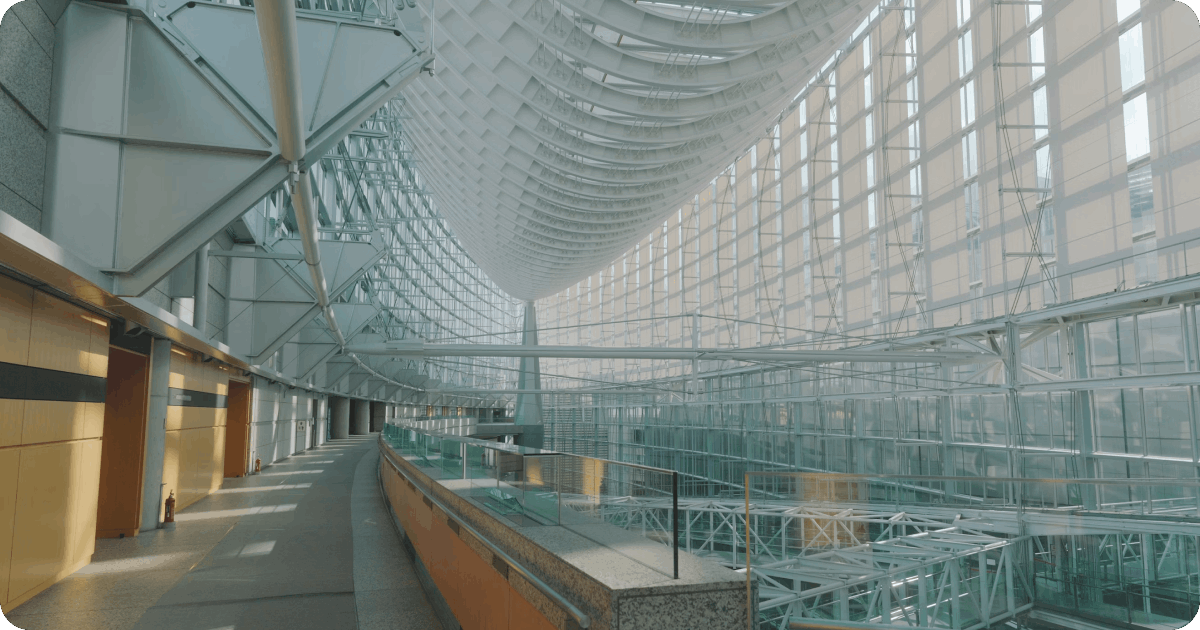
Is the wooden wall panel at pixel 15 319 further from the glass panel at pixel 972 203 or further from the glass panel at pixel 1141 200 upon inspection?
the glass panel at pixel 972 203

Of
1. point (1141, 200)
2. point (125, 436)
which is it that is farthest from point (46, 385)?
point (1141, 200)

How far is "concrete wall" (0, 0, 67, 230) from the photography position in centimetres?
649

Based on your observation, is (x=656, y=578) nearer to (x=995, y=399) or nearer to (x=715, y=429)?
(x=995, y=399)

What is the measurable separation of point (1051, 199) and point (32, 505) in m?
19.1

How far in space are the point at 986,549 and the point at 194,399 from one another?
46.6 ft

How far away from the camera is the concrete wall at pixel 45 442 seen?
22.1 feet

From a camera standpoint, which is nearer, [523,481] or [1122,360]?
[523,481]

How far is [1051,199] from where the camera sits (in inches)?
707

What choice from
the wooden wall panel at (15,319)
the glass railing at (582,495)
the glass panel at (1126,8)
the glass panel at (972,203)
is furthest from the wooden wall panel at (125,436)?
the glass panel at (972,203)

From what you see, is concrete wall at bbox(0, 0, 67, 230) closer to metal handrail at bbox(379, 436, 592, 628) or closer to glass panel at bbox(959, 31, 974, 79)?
metal handrail at bbox(379, 436, 592, 628)

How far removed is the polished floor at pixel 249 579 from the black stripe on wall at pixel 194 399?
6.24ft

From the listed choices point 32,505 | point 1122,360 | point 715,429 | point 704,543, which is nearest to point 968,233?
point 1122,360

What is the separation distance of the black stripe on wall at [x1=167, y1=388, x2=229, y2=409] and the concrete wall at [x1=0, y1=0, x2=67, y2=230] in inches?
250

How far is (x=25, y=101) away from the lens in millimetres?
6840
